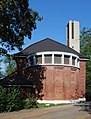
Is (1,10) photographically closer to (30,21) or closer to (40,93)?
(30,21)

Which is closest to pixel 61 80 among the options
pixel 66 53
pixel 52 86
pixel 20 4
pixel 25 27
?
pixel 52 86

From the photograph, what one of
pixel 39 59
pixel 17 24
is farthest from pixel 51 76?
pixel 17 24

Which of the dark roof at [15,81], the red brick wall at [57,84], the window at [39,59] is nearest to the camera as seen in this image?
the red brick wall at [57,84]

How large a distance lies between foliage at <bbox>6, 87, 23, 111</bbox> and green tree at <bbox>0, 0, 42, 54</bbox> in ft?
15.0

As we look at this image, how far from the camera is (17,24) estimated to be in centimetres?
2600

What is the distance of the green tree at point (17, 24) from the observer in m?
24.5

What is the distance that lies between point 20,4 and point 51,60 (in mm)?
9191

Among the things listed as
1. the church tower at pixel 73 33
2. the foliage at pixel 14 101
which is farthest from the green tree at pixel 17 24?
the church tower at pixel 73 33

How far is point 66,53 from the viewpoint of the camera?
32.3m

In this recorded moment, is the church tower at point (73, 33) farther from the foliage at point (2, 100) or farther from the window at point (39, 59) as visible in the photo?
the foliage at point (2, 100)

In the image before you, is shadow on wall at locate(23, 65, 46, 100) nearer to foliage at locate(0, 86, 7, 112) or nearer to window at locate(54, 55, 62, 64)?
window at locate(54, 55, 62, 64)

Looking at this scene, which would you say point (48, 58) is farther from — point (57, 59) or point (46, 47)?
point (46, 47)

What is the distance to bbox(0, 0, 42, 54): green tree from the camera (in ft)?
80.5

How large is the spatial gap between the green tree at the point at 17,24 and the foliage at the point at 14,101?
4.57 m
